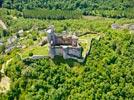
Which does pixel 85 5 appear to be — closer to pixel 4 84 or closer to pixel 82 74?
pixel 82 74

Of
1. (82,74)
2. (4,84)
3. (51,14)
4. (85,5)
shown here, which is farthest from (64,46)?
(85,5)

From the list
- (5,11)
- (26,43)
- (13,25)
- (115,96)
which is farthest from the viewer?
(5,11)

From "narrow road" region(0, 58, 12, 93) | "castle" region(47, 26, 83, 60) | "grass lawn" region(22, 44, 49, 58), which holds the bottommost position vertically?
"narrow road" region(0, 58, 12, 93)

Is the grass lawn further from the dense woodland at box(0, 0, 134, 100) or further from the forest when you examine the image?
the forest

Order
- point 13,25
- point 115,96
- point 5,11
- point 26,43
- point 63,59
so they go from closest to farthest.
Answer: point 115,96
point 63,59
point 26,43
point 13,25
point 5,11

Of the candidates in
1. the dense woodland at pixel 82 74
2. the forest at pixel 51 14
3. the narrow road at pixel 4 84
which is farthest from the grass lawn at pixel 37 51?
the forest at pixel 51 14

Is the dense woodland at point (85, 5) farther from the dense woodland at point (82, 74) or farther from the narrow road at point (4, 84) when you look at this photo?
the narrow road at point (4, 84)

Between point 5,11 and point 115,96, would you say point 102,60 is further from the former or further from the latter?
point 5,11

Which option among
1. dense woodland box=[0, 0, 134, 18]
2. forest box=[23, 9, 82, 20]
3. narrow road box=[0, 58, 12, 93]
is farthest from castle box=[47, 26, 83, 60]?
dense woodland box=[0, 0, 134, 18]

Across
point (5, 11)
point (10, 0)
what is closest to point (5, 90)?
point (5, 11)
